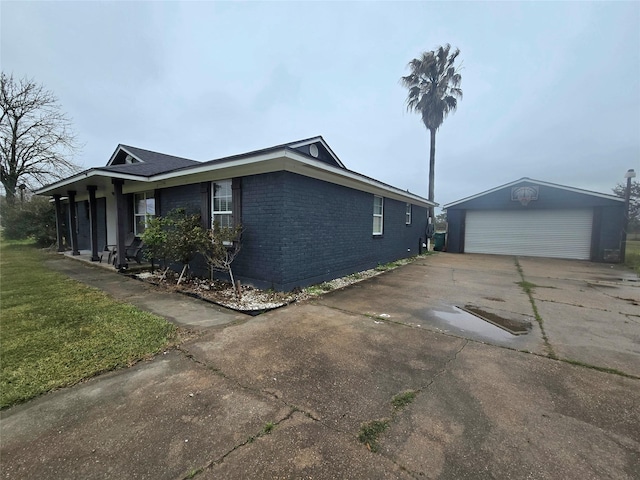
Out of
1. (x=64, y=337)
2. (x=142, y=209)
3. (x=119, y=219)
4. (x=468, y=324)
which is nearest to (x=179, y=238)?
(x=64, y=337)

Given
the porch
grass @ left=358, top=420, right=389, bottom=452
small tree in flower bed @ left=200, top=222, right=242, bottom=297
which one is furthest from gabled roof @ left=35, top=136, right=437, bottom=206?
grass @ left=358, top=420, right=389, bottom=452

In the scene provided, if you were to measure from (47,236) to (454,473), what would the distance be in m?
20.5

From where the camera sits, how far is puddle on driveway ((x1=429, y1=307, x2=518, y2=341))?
363 centimetres

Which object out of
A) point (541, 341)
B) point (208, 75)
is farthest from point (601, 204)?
point (208, 75)

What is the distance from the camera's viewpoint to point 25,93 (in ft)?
54.6

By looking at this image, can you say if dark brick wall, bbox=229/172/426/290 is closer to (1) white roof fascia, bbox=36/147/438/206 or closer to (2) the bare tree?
(1) white roof fascia, bbox=36/147/438/206

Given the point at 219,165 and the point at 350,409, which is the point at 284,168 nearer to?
the point at 219,165

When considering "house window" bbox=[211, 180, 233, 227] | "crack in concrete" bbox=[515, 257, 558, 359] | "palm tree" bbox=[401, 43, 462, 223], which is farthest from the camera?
"palm tree" bbox=[401, 43, 462, 223]

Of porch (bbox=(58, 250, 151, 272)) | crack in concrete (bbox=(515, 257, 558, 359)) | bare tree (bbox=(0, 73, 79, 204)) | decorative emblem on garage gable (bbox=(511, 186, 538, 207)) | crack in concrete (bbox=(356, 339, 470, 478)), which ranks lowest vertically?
crack in concrete (bbox=(515, 257, 558, 359))

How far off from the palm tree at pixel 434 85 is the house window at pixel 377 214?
8.91 m

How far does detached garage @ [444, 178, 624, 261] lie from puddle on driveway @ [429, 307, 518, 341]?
12.0m

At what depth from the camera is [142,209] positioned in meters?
8.84

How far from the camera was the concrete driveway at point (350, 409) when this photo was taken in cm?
158

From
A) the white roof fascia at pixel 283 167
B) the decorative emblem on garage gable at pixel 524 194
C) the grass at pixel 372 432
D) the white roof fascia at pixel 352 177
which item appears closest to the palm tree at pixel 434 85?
the decorative emblem on garage gable at pixel 524 194
